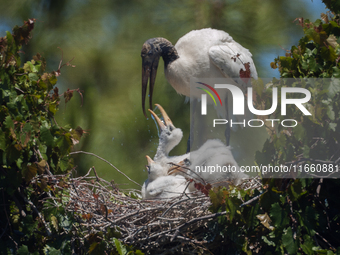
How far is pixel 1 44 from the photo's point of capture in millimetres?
1489

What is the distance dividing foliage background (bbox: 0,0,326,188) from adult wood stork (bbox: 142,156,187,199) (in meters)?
2.24

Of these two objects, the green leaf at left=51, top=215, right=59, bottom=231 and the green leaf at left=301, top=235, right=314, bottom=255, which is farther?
the green leaf at left=51, top=215, right=59, bottom=231

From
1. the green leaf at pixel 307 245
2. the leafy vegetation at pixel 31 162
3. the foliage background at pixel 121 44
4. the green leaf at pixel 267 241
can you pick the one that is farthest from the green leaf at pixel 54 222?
the foliage background at pixel 121 44

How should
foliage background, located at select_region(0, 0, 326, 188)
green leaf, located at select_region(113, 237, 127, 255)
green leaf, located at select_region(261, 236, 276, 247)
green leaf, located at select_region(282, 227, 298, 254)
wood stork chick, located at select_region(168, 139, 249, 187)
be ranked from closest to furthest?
green leaf, located at select_region(282, 227, 298, 254) < green leaf, located at select_region(261, 236, 276, 247) < green leaf, located at select_region(113, 237, 127, 255) < wood stork chick, located at select_region(168, 139, 249, 187) < foliage background, located at select_region(0, 0, 326, 188)

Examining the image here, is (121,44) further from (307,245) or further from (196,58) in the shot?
(307,245)

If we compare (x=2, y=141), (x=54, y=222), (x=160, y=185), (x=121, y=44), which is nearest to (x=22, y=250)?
(x=54, y=222)

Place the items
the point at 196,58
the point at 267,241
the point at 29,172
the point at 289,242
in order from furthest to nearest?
the point at 196,58 → the point at 29,172 → the point at 267,241 → the point at 289,242

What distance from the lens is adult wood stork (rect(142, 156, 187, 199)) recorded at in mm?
2238

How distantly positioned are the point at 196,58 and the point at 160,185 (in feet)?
4.15

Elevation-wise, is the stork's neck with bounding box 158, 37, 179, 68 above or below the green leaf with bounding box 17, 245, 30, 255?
above

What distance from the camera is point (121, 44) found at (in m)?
4.86

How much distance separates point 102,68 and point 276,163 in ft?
12.1

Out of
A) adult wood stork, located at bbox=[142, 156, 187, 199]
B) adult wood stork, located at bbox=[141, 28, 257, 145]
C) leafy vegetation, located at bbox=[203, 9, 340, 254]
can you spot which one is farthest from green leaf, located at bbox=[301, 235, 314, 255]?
adult wood stork, located at bbox=[141, 28, 257, 145]

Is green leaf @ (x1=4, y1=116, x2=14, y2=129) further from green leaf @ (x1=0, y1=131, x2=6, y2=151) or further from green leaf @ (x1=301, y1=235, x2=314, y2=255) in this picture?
green leaf @ (x1=301, y1=235, x2=314, y2=255)
